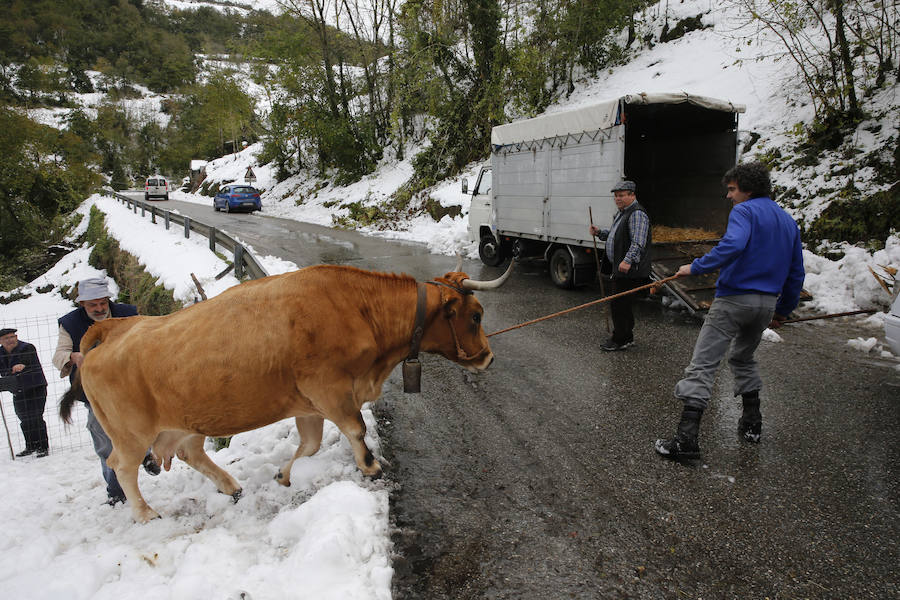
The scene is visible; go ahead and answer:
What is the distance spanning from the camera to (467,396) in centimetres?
505

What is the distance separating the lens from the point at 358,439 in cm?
328

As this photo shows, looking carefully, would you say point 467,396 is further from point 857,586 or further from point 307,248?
point 307,248

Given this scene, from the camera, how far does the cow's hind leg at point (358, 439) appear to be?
10.5 feet

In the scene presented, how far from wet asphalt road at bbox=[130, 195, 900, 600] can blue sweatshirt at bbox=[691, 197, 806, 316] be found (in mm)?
1301

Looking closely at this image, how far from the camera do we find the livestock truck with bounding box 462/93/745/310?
24.6ft

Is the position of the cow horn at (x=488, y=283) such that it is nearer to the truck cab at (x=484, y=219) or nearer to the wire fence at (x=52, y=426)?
the wire fence at (x=52, y=426)

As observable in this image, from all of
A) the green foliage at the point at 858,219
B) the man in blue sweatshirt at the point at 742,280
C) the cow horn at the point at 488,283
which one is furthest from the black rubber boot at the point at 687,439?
the green foliage at the point at 858,219

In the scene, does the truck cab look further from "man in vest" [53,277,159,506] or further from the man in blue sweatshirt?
"man in vest" [53,277,159,506]

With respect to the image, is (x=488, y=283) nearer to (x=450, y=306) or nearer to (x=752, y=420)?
(x=450, y=306)

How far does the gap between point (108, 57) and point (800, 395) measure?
14747cm

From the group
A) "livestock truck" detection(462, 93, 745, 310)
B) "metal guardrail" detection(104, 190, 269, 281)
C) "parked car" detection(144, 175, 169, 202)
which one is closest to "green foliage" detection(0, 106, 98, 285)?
"parked car" detection(144, 175, 169, 202)

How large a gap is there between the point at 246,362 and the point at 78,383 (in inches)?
62.8

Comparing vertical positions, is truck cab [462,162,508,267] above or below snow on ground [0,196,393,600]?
above

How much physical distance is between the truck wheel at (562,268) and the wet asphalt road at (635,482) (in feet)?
9.88
